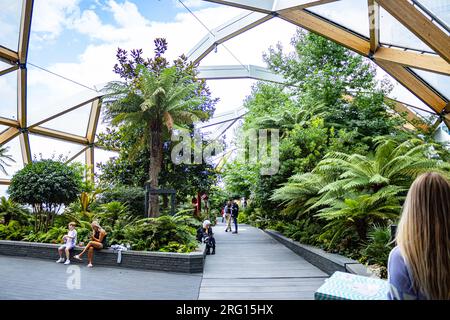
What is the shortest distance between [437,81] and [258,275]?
28.8 ft

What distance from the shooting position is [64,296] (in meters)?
4.19

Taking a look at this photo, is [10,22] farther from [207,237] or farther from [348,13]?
[348,13]

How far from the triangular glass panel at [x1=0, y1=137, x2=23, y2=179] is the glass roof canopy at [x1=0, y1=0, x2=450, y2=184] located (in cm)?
10

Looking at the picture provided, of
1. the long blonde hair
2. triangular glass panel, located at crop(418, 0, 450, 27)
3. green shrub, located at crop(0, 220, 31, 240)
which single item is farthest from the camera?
green shrub, located at crop(0, 220, 31, 240)

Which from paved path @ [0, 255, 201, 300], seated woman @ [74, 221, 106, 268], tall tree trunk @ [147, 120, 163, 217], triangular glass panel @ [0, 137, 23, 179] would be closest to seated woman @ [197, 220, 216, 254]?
tall tree trunk @ [147, 120, 163, 217]

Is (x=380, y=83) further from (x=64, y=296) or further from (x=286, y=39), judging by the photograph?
(x=64, y=296)

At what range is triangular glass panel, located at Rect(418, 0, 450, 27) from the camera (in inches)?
277

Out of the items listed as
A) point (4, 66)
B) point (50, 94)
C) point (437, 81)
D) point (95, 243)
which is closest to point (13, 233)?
point (95, 243)

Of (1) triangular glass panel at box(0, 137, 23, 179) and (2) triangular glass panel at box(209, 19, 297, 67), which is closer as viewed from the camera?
(1) triangular glass panel at box(0, 137, 23, 179)

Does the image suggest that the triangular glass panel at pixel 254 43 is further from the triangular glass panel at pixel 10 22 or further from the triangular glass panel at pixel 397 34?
the triangular glass panel at pixel 10 22

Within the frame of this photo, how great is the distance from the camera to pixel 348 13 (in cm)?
938

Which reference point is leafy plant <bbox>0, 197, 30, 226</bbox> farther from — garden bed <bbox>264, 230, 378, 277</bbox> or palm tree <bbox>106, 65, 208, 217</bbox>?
garden bed <bbox>264, 230, 378, 277</bbox>

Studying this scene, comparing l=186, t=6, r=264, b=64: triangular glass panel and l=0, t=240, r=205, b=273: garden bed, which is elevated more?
l=186, t=6, r=264, b=64: triangular glass panel

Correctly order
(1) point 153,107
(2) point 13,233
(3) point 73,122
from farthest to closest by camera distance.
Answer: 1. (3) point 73,122
2. (1) point 153,107
3. (2) point 13,233
